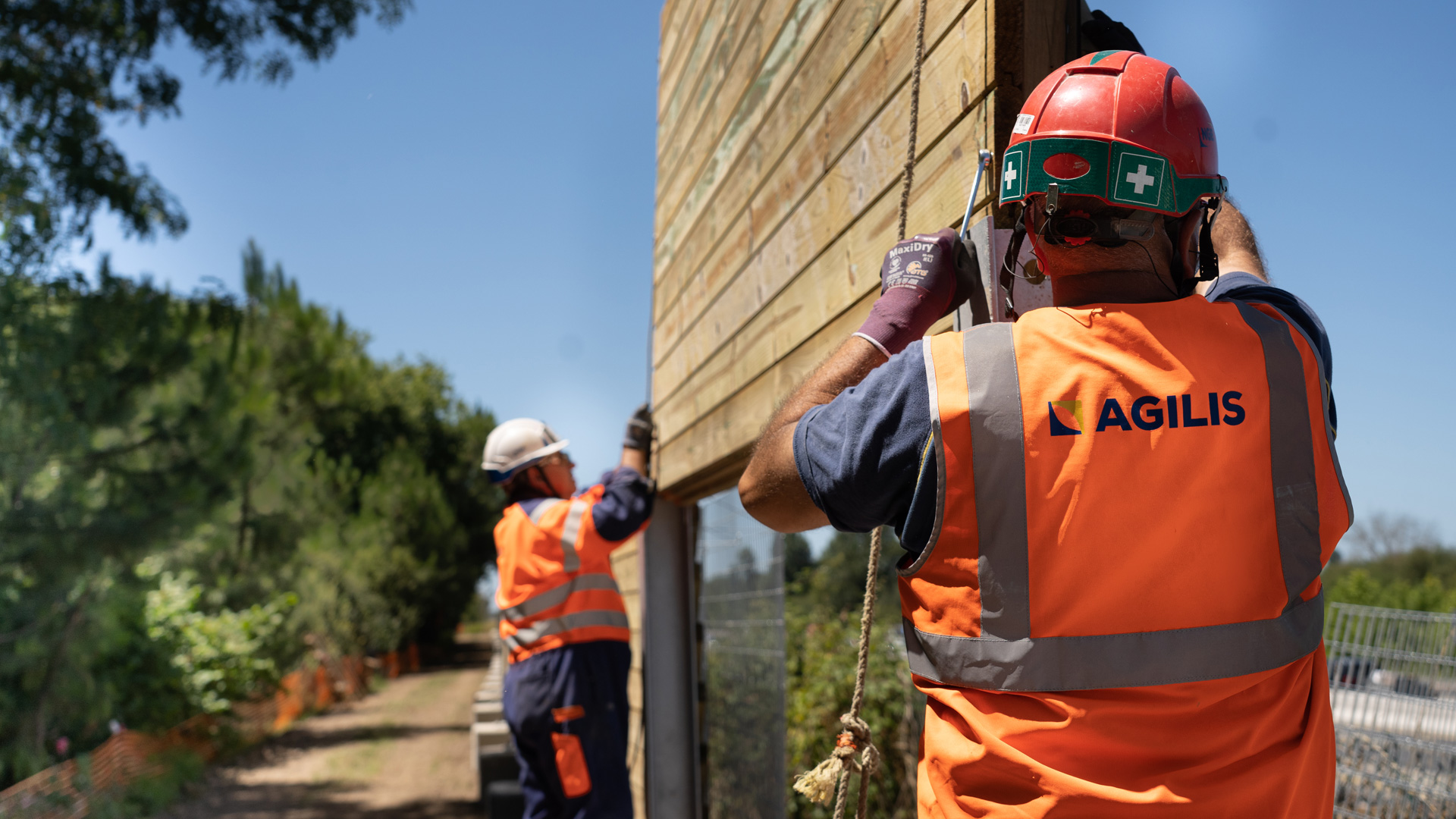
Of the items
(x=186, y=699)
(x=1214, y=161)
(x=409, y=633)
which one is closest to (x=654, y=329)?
(x=1214, y=161)

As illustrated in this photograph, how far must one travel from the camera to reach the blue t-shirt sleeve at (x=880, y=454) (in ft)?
4.02

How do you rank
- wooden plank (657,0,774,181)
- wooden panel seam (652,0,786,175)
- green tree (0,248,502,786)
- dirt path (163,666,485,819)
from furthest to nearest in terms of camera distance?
1. dirt path (163,666,485,819)
2. green tree (0,248,502,786)
3. wooden panel seam (652,0,786,175)
4. wooden plank (657,0,774,181)

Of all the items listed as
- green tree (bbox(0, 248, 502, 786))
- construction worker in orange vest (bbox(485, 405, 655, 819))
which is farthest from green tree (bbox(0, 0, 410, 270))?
construction worker in orange vest (bbox(485, 405, 655, 819))

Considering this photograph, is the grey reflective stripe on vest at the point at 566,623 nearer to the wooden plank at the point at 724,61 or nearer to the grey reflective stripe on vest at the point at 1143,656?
the wooden plank at the point at 724,61

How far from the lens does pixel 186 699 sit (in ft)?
38.5

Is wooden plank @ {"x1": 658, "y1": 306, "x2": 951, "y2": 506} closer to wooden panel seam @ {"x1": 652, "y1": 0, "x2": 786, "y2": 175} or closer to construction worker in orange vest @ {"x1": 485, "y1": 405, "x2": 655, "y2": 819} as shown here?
construction worker in orange vest @ {"x1": 485, "y1": 405, "x2": 655, "y2": 819}

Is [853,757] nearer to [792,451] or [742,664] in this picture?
[792,451]

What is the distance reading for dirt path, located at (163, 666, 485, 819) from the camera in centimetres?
996

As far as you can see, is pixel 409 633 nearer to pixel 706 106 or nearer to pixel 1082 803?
pixel 706 106

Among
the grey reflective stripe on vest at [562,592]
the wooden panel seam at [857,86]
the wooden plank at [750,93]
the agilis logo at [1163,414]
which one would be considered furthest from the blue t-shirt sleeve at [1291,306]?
the grey reflective stripe on vest at [562,592]

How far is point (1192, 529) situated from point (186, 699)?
43.5 feet

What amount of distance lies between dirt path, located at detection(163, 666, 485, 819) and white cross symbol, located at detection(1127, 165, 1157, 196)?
10.1 meters

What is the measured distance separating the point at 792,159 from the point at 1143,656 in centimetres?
188

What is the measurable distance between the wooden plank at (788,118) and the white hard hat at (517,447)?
118 cm
